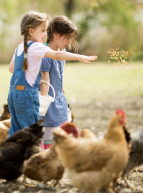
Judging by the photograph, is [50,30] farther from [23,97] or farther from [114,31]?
[114,31]

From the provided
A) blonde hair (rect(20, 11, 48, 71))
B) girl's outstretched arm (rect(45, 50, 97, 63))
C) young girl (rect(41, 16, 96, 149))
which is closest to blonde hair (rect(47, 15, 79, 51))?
young girl (rect(41, 16, 96, 149))

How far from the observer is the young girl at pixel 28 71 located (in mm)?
3244

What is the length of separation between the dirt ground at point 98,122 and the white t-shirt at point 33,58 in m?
1.24

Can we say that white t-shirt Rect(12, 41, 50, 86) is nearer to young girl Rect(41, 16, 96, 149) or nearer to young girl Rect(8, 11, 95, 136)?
young girl Rect(8, 11, 95, 136)

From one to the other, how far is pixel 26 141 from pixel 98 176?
0.95 meters

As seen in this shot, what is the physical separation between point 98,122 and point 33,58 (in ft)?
11.3

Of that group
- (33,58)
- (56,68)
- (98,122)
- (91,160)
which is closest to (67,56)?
(33,58)

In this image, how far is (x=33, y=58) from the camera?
3.26 meters

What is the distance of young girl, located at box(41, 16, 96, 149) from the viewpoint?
362 centimetres

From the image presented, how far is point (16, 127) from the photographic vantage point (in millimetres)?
3484

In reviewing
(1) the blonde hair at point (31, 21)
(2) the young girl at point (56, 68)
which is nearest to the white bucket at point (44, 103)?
(2) the young girl at point (56, 68)

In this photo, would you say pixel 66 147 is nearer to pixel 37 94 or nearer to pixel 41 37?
pixel 37 94

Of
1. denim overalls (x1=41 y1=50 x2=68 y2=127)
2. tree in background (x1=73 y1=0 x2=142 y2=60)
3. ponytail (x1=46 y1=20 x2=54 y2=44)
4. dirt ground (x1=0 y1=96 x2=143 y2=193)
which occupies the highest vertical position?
tree in background (x1=73 y1=0 x2=142 y2=60)

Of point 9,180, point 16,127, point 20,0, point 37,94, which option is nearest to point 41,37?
point 37,94
